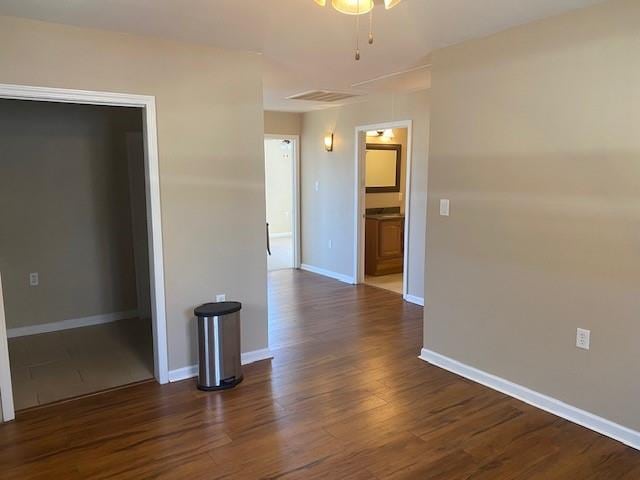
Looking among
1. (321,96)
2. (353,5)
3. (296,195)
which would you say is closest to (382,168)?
(296,195)

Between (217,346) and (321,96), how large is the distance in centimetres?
323

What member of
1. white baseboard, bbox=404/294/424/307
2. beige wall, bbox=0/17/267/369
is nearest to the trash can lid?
beige wall, bbox=0/17/267/369

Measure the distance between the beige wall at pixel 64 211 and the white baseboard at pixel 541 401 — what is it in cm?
316

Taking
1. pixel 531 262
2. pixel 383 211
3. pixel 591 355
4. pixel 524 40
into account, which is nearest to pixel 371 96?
pixel 383 211

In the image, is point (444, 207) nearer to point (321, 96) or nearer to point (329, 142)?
point (321, 96)

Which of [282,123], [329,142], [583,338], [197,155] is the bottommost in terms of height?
[583,338]

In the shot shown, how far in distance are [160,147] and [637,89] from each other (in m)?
2.81

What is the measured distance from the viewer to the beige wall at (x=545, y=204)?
98.6 inches

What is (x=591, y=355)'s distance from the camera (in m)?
2.71

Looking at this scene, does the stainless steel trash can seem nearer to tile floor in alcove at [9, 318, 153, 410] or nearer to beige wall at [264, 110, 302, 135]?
tile floor in alcove at [9, 318, 153, 410]

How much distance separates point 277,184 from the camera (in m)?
10.5

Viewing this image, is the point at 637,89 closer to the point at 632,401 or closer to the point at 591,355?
the point at 591,355

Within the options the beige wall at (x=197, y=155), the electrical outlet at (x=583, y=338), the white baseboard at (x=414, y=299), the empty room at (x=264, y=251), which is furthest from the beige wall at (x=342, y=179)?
the electrical outlet at (x=583, y=338)

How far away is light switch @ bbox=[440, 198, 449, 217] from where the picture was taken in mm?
3428
